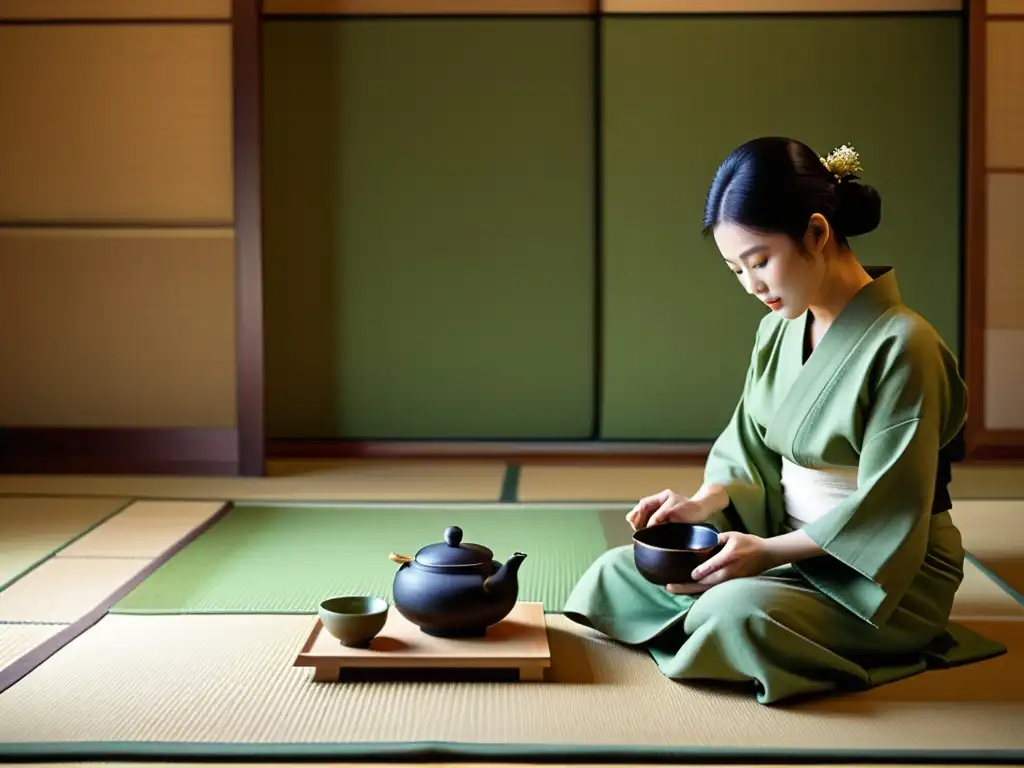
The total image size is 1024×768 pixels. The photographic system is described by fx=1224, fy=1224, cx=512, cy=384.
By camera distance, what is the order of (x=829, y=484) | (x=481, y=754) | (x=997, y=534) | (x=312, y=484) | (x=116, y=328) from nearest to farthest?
(x=481, y=754), (x=829, y=484), (x=997, y=534), (x=312, y=484), (x=116, y=328)

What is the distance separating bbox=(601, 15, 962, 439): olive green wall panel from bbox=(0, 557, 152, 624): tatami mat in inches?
90.1

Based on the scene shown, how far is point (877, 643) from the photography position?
2244 mm

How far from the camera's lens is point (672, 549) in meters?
2.24

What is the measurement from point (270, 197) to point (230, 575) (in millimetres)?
2225

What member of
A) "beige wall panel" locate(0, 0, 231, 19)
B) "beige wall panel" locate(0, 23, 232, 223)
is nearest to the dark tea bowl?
"beige wall panel" locate(0, 23, 232, 223)

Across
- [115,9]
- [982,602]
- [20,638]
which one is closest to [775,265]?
[982,602]

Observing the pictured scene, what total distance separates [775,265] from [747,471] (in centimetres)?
54

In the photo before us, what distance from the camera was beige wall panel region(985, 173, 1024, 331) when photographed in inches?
182

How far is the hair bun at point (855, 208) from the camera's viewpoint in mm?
2213

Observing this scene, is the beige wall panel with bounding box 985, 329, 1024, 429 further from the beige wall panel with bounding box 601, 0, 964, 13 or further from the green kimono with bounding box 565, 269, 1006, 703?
the green kimono with bounding box 565, 269, 1006, 703

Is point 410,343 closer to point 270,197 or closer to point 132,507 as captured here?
point 270,197

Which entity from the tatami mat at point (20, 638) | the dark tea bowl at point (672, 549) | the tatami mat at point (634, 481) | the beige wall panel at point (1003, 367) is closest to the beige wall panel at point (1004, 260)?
the beige wall panel at point (1003, 367)

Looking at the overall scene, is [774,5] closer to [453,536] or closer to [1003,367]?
[1003,367]

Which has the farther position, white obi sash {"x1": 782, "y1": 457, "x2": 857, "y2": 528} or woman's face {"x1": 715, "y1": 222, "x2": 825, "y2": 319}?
white obi sash {"x1": 782, "y1": 457, "x2": 857, "y2": 528}
